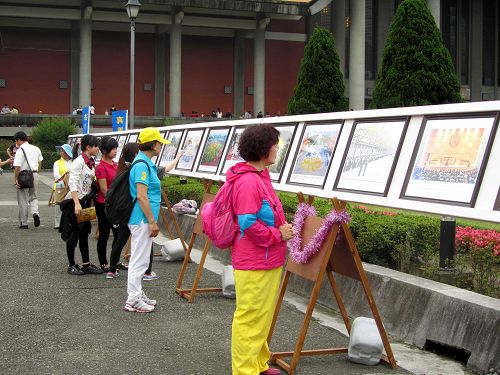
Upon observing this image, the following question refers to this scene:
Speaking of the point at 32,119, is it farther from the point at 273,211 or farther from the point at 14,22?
the point at 273,211

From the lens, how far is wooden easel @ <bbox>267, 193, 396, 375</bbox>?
5527 millimetres

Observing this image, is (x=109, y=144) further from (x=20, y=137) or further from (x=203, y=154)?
(x=20, y=137)

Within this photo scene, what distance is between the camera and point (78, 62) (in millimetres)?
52500

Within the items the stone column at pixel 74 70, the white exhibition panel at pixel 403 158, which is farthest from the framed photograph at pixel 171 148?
the stone column at pixel 74 70

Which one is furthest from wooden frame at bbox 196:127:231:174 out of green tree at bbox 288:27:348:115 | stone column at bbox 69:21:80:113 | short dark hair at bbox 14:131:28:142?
stone column at bbox 69:21:80:113

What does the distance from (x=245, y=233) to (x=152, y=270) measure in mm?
5283

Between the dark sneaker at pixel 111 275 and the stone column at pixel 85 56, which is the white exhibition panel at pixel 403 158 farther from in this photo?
the stone column at pixel 85 56

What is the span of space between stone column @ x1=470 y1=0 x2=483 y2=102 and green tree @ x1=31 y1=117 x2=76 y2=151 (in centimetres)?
3398

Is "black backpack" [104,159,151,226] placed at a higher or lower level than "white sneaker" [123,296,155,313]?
higher

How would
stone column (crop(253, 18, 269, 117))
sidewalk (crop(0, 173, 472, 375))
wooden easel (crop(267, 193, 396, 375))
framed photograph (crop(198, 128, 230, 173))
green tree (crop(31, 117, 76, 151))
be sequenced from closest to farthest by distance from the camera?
wooden easel (crop(267, 193, 396, 375))
sidewalk (crop(0, 173, 472, 375))
framed photograph (crop(198, 128, 230, 173))
green tree (crop(31, 117, 76, 151))
stone column (crop(253, 18, 269, 117))

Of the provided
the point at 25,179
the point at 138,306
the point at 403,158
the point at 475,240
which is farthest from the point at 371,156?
the point at 25,179

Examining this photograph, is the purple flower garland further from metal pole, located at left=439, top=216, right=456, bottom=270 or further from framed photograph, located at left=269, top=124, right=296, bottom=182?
metal pole, located at left=439, top=216, right=456, bottom=270

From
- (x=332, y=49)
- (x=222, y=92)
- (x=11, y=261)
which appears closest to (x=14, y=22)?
(x=222, y=92)

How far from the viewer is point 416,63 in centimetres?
2520
